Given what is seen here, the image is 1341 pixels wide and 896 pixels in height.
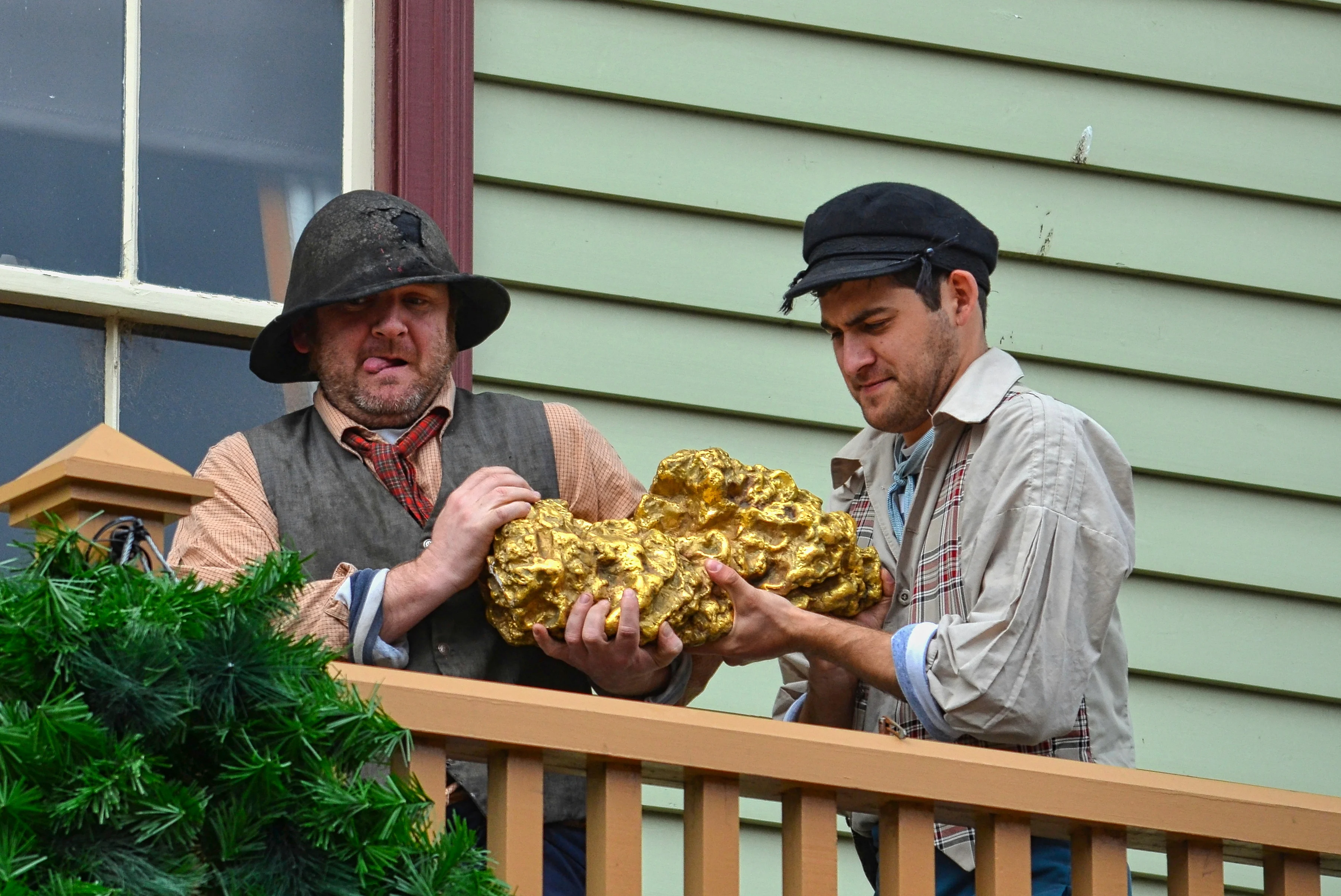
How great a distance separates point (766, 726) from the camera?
257cm

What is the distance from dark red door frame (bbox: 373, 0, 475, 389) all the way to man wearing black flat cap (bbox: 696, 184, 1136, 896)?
84 cm

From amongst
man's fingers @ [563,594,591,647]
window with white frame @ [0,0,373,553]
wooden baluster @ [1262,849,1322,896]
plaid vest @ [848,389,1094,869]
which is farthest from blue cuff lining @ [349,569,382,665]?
wooden baluster @ [1262,849,1322,896]

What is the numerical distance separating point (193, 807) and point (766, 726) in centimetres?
80

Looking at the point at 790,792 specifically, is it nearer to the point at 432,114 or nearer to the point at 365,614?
the point at 365,614

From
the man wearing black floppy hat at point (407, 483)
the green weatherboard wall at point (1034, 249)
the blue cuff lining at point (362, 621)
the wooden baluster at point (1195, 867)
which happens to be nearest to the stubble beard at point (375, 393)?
the man wearing black floppy hat at point (407, 483)

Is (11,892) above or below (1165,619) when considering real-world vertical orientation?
below

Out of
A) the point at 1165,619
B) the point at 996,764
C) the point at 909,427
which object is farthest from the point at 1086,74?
the point at 996,764

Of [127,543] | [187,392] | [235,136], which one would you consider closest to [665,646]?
[127,543]

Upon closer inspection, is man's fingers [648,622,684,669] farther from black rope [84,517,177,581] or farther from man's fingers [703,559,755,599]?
black rope [84,517,177,581]

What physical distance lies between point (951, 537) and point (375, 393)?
34.9 inches

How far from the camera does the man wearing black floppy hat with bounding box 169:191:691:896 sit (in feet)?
9.27

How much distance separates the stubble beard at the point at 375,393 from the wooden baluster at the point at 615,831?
0.80 m

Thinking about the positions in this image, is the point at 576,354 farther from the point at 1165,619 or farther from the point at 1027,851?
the point at 1027,851

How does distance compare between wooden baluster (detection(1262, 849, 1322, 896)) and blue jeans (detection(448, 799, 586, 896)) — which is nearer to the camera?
wooden baluster (detection(1262, 849, 1322, 896))
